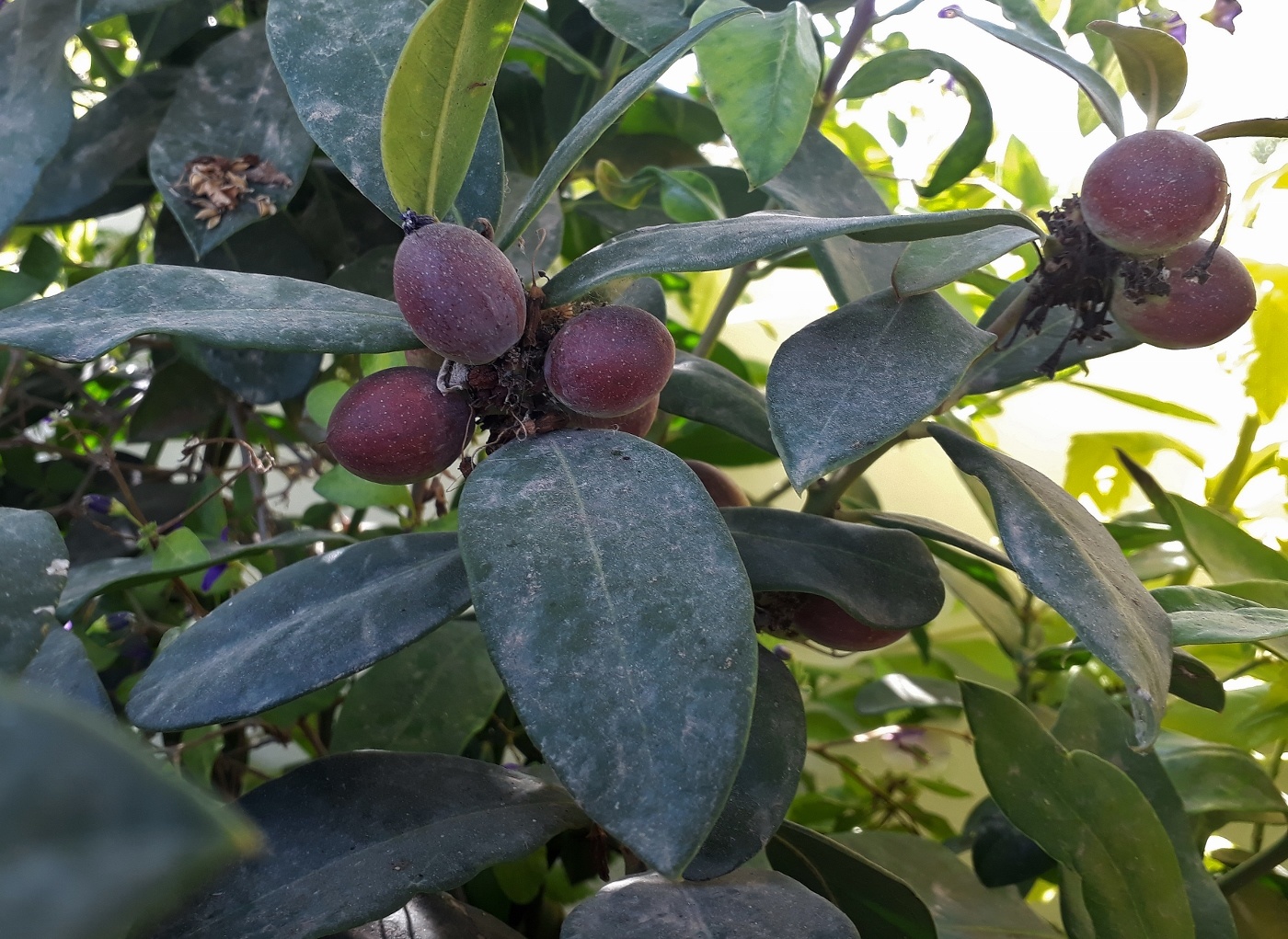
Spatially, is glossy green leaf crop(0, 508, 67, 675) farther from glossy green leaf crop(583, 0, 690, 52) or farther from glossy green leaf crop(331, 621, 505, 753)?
glossy green leaf crop(583, 0, 690, 52)

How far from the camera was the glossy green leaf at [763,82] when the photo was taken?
377 mm

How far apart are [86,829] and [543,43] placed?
1.82 feet

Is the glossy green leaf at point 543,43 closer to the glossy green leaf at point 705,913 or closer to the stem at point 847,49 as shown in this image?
the stem at point 847,49

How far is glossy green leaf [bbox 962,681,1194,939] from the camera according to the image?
1.38 ft

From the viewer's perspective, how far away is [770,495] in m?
0.78

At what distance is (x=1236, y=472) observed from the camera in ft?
2.43

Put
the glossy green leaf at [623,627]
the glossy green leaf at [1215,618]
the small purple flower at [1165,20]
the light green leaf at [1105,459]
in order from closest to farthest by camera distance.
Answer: the glossy green leaf at [623,627], the glossy green leaf at [1215,618], the small purple flower at [1165,20], the light green leaf at [1105,459]

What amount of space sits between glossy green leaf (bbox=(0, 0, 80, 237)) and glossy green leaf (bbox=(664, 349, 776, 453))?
1.20 feet

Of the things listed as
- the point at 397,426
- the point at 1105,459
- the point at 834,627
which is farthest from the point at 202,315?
the point at 1105,459

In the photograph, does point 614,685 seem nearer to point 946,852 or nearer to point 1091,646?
point 1091,646

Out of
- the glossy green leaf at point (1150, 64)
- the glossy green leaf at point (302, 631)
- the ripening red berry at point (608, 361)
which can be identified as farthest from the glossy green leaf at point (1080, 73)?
the glossy green leaf at point (302, 631)

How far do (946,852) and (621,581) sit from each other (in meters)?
0.39

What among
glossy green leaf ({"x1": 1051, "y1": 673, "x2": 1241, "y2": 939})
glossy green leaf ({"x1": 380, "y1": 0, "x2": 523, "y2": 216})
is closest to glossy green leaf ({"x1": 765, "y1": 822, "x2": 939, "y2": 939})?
glossy green leaf ({"x1": 1051, "y1": 673, "x2": 1241, "y2": 939})

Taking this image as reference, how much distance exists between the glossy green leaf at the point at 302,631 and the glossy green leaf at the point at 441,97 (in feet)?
0.50
